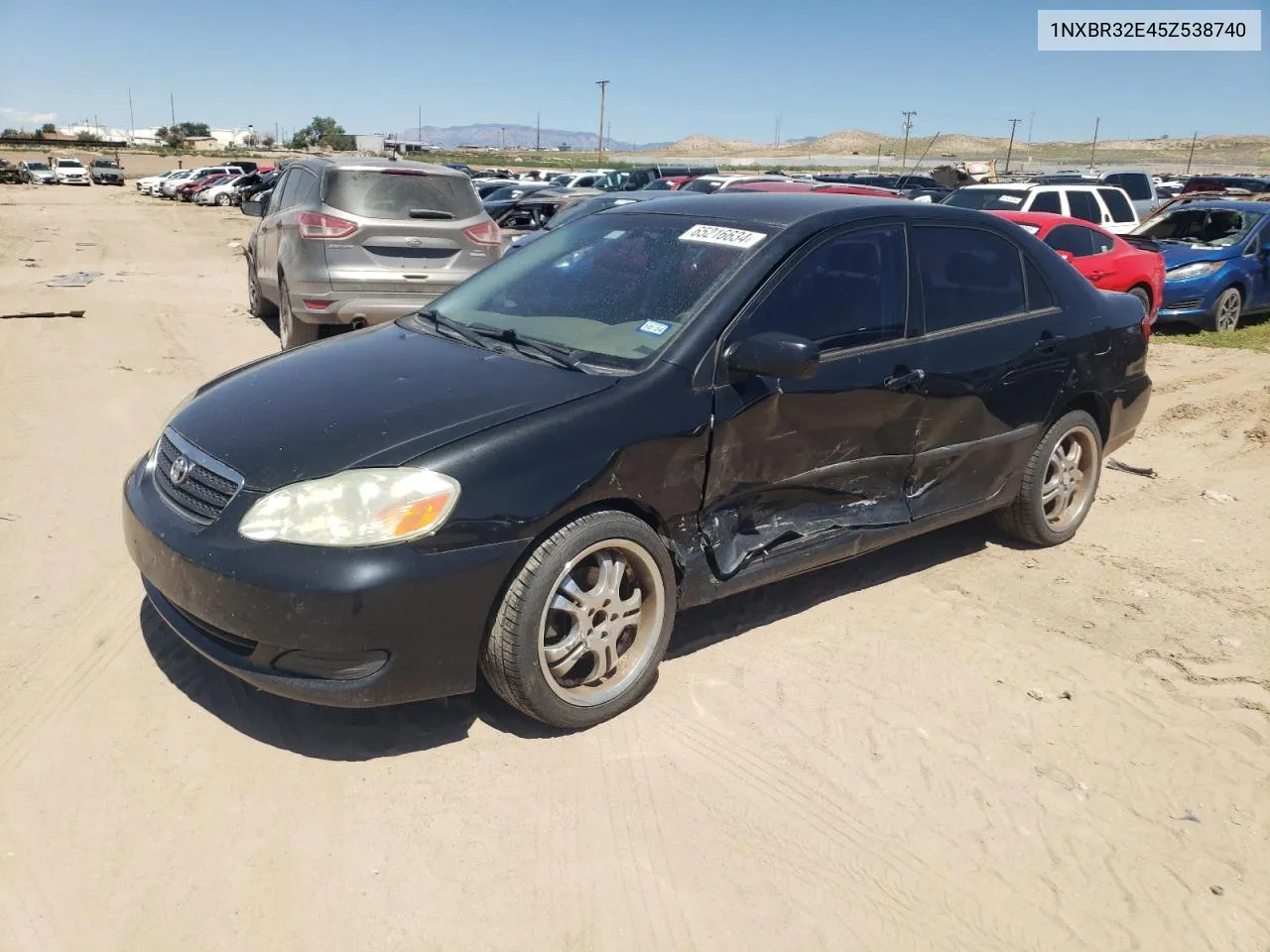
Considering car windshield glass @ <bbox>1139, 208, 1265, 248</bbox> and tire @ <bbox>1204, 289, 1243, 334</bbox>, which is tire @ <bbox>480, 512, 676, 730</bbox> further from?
car windshield glass @ <bbox>1139, 208, 1265, 248</bbox>

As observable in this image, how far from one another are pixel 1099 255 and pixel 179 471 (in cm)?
1026

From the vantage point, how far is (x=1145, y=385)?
5.60 m

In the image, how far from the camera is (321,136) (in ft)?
360

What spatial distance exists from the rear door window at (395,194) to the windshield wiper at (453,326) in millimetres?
4359

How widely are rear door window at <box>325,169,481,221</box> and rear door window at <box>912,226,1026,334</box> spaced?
5333 millimetres

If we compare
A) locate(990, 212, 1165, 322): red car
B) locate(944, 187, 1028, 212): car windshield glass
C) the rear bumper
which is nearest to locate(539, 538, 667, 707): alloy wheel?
the rear bumper

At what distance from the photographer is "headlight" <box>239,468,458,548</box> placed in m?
2.95

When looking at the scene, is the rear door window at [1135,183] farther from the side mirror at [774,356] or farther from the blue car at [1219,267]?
the side mirror at [774,356]

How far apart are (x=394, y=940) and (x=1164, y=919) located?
6.67 ft

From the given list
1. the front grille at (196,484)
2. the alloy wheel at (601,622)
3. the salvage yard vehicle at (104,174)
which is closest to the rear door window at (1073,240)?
the alloy wheel at (601,622)

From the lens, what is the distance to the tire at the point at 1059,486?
4.99 metres

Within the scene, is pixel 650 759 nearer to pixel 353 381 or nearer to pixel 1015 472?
pixel 353 381

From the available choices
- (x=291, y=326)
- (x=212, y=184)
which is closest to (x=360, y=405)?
(x=291, y=326)

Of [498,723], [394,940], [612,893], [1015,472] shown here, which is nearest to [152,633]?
[498,723]
